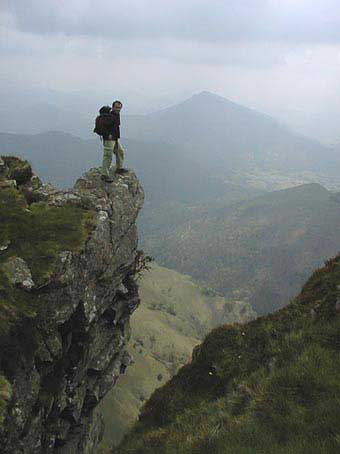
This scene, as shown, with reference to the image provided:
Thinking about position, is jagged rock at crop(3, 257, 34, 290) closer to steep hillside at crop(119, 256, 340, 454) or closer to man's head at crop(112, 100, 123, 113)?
steep hillside at crop(119, 256, 340, 454)

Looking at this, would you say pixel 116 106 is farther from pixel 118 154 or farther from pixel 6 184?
pixel 6 184

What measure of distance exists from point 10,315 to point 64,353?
5.14 metres

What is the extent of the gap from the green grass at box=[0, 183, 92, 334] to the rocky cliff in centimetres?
5

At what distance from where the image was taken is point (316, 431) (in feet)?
30.9

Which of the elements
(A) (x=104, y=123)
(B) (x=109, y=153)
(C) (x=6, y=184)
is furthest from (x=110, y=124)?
(C) (x=6, y=184)

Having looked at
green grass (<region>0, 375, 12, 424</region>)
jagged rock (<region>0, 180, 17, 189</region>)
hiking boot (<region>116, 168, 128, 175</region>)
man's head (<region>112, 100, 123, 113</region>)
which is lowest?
green grass (<region>0, 375, 12, 424</region>)

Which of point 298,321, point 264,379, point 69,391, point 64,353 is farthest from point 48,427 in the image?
point 298,321

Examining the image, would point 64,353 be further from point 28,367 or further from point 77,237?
point 77,237

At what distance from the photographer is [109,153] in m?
25.4

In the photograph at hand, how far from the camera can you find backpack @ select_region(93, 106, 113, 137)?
24.8m

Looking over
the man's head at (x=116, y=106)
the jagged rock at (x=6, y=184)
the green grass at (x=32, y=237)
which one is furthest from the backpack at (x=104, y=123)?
the jagged rock at (x=6, y=184)

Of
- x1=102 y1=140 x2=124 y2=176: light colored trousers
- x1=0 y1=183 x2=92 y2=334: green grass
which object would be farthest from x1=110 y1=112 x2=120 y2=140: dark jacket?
x1=0 y1=183 x2=92 y2=334: green grass

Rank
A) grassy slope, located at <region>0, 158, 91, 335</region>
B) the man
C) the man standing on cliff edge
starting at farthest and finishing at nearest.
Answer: the man standing on cliff edge, the man, grassy slope, located at <region>0, 158, 91, 335</region>

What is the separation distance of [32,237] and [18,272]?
3.08 m
